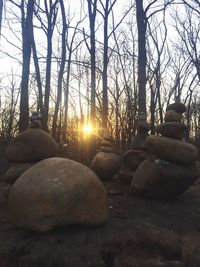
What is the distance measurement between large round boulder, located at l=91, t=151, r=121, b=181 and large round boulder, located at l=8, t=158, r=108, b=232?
3193 millimetres

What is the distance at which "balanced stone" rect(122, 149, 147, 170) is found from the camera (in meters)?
7.30

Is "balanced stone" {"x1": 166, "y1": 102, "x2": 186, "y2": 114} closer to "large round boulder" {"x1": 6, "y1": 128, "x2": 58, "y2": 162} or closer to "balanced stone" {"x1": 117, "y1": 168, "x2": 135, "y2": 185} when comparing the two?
"balanced stone" {"x1": 117, "y1": 168, "x2": 135, "y2": 185}

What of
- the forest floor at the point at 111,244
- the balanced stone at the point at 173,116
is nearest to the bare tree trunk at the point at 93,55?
the balanced stone at the point at 173,116

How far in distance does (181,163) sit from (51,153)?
2300 mm

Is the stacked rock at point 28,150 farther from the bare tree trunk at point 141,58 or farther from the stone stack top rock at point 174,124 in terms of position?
the bare tree trunk at point 141,58

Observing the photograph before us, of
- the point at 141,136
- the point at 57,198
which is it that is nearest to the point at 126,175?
the point at 141,136

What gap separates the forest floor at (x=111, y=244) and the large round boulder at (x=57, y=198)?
150 millimetres

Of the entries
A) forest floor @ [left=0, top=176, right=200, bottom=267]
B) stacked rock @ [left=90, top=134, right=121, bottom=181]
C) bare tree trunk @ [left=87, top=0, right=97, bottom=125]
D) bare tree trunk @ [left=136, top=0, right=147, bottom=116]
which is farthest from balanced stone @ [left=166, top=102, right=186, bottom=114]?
bare tree trunk @ [left=87, top=0, right=97, bottom=125]

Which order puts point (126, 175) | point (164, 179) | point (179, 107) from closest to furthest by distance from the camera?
point (164, 179) < point (179, 107) < point (126, 175)

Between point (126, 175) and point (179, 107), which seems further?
point (126, 175)

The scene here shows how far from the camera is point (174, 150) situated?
5.94m

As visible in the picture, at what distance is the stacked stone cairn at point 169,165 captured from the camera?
5895 mm

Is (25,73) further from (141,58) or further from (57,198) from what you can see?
(57,198)

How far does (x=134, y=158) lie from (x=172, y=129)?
151 centimetres
